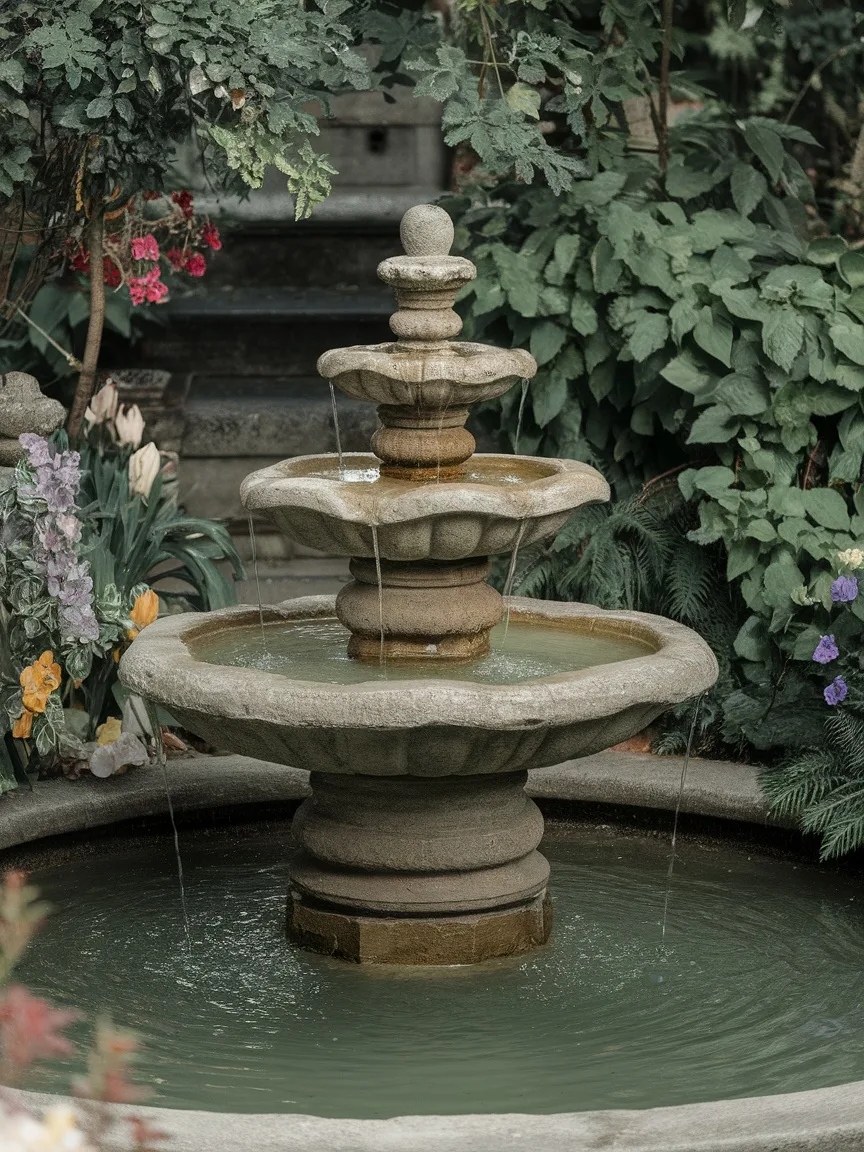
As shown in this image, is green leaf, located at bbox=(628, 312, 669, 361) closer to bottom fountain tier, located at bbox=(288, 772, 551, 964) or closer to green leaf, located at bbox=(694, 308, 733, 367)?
green leaf, located at bbox=(694, 308, 733, 367)

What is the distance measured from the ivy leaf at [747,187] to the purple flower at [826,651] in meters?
1.72

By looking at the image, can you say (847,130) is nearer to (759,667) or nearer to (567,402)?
(567,402)

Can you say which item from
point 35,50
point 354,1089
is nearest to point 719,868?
point 354,1089

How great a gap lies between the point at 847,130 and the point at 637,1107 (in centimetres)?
716

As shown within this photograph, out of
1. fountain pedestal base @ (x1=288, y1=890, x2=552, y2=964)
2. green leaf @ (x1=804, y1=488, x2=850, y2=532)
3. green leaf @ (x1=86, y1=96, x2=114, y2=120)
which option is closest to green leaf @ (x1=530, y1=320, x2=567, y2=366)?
green leaf @ (x1=804, y1=488, x2=850, y2=532)

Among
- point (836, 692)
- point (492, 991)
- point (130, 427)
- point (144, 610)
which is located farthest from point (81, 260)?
point (492, 991)

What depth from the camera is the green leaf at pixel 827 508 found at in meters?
5.65

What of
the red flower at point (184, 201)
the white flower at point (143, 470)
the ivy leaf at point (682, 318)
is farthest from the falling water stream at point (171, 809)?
the ivy leaf at point (682, 318)

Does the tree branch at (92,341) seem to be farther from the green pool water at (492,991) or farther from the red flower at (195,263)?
the green pool water at (492,991)

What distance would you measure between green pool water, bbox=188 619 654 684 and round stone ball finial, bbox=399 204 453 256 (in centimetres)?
96

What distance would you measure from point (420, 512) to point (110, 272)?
296cm

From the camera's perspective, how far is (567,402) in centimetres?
621

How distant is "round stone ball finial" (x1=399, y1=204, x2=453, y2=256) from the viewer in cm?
424

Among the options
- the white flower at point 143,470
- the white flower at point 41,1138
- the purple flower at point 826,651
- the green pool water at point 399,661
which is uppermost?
the white flower at point 41,1138
